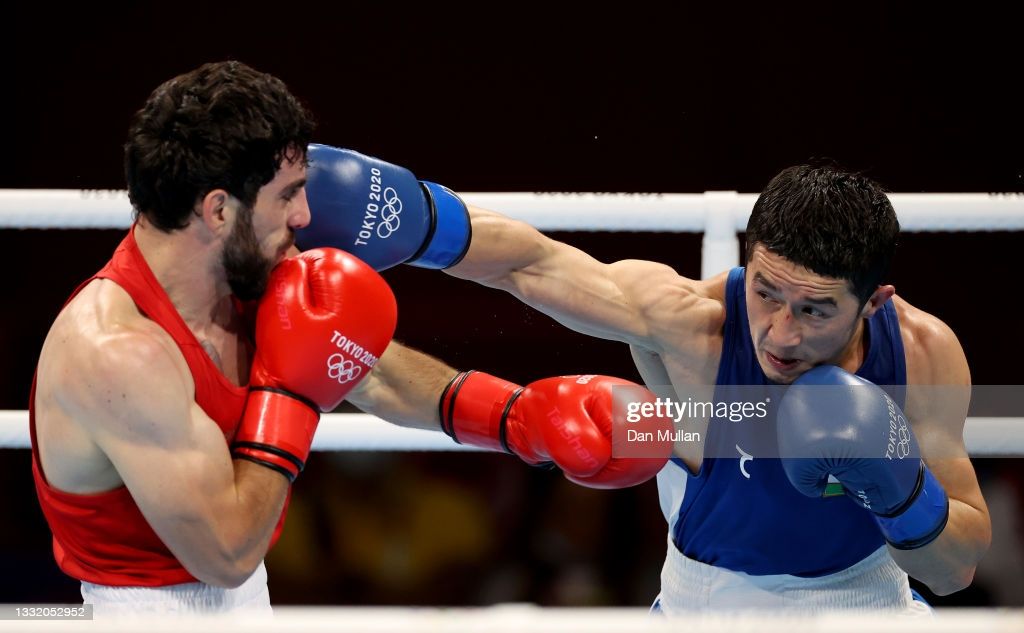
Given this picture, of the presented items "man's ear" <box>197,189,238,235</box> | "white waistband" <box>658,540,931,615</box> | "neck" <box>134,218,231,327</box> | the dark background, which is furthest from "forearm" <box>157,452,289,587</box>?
the dark background

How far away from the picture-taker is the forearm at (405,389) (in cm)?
238

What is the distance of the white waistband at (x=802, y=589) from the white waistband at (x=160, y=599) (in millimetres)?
879

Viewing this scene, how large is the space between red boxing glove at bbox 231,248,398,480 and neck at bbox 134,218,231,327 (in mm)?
101

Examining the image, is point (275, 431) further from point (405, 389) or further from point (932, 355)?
point (932, 355)

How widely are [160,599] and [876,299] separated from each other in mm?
1418

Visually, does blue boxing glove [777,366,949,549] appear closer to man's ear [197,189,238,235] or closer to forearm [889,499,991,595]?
forearm [889,499,991,595]

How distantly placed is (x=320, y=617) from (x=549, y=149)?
356 cm

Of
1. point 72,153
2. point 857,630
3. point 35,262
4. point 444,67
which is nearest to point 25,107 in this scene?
point 72,153

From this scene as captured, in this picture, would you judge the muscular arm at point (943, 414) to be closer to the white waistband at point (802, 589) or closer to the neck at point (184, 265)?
the white waistband at point (802, 589)

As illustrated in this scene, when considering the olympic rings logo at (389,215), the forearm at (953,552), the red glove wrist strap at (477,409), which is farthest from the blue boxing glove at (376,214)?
the forearm at (953,552)

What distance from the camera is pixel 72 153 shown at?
4.39 metres

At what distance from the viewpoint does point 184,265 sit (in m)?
1.95

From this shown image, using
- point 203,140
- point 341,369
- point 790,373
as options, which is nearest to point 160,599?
point 341,369

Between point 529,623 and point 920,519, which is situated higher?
point 529,623
